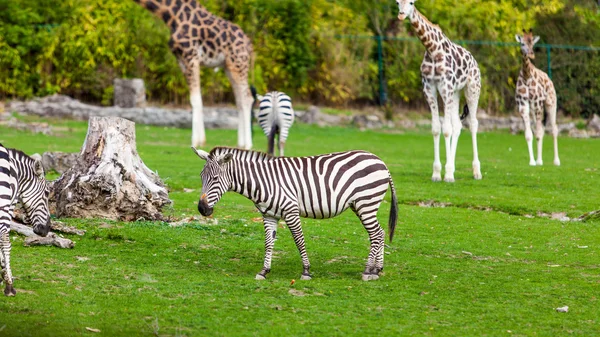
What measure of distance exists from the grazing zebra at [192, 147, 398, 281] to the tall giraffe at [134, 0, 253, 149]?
13.7 metres

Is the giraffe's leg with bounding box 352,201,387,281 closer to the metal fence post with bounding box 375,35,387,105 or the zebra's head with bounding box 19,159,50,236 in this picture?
the zebra's head with bounding box 19,159,50,236

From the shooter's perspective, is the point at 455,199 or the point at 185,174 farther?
the point at 185,174

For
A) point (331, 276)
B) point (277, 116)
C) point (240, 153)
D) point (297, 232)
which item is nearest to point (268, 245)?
point (297, 232)

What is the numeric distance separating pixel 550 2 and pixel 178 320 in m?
29.5

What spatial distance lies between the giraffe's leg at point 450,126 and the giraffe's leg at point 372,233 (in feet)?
26.2

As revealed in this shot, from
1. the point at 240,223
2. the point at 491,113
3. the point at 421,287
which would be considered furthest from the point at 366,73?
the point at 421,287

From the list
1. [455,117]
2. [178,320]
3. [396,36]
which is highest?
[396,36]

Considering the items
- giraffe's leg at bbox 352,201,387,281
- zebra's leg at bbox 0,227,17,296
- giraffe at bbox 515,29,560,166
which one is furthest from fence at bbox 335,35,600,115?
zebra's leg at bbox 0,227,17,296

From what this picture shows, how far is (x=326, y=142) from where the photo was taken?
24875 mm

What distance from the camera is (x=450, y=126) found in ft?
56.6

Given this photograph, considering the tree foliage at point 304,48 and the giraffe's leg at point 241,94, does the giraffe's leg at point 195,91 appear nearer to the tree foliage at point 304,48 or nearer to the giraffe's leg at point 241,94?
the giraffe's leg at point 241,94

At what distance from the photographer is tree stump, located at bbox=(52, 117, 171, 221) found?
11.8m

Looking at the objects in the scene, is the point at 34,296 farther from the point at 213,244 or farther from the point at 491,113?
the point at 491,113

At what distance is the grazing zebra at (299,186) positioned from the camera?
9.12 m
